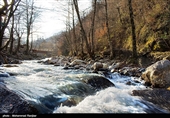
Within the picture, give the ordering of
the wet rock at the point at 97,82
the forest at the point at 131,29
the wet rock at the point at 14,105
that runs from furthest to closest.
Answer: the forest at the point at 131,29 → the wet rock at the point at 97,82 → the wet rock at the point at 14,105

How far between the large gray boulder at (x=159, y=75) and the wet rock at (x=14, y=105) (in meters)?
4.24

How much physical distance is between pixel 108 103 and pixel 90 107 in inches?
21.9

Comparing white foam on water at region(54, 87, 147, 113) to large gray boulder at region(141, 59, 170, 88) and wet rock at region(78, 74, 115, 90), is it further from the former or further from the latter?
large gray boulder at region(141, 59, 170, 88)

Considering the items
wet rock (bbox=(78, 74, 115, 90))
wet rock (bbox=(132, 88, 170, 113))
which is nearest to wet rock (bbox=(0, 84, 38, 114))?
wet rock (bbox=(78, 74, 115, 90))

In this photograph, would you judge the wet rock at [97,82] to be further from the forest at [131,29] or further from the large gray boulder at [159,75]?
the forest at [131,29]

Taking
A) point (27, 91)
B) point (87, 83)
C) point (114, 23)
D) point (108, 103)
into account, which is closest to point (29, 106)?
point (27, 91)

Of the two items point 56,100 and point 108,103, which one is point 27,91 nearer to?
point 56,100

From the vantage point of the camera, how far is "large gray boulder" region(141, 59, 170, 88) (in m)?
5.61

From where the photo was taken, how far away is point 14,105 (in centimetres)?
316

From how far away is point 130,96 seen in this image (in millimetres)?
4637

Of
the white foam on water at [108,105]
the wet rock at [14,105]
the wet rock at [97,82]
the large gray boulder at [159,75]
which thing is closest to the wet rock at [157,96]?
the white foam on water at [108,105]

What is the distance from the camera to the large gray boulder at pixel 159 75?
5.61 metres

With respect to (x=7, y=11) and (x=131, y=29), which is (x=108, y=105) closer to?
(x=7, y=11)

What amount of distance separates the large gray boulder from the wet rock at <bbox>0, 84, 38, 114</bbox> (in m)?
4.24
